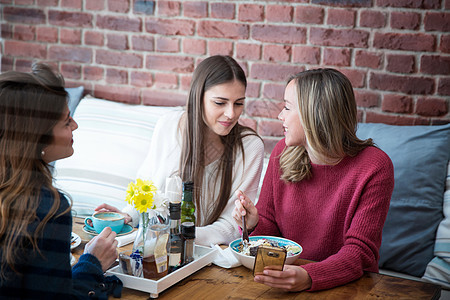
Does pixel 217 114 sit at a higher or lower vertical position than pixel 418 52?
lower

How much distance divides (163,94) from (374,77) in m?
1.02

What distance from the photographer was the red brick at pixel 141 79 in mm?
2488

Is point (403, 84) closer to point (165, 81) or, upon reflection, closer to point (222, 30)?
point (222, 30)

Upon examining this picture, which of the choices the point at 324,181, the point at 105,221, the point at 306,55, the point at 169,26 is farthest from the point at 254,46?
the point at 105,221

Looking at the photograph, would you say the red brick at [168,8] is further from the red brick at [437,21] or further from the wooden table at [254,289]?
the wooden table at [254,289]

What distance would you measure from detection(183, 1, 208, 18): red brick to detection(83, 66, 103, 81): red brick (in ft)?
1.82

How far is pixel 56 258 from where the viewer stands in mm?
914

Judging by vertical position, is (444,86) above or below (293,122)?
above

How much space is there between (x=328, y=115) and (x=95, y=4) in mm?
Answer: 1569

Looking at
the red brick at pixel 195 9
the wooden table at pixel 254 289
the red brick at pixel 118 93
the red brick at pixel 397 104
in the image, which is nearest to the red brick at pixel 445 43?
the red brick at pixel 397 104

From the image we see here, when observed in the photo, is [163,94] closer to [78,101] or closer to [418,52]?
[78,101]

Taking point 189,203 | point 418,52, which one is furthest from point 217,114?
point 418,52

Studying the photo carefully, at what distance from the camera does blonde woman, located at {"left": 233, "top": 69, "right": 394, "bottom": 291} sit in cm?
138

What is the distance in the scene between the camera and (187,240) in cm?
121
